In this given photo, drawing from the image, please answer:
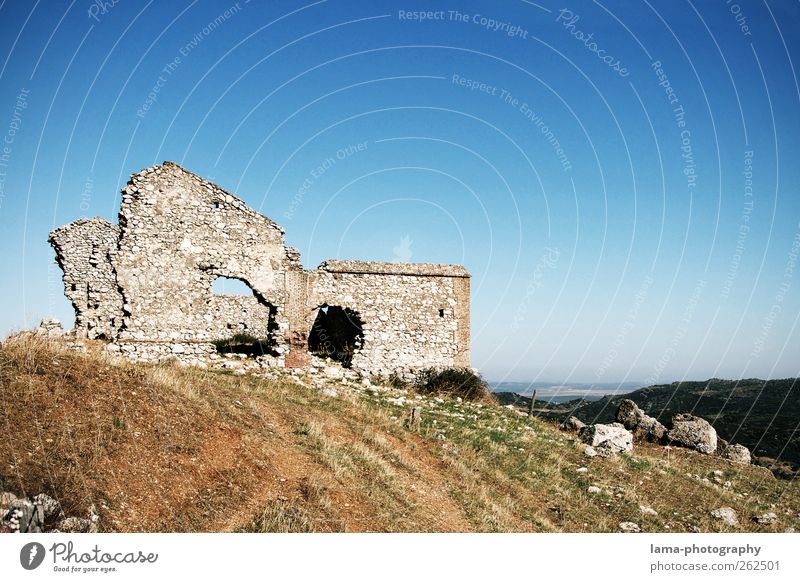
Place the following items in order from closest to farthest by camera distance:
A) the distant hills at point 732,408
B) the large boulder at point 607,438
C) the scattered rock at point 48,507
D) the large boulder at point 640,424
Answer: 1. the scattered rock at point 48,507
2. the large boulder at point 607,438
3. the large boulder at point 640,424
4. the distant hills at point 732,408

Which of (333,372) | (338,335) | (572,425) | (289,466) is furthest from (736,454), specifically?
(289,466)

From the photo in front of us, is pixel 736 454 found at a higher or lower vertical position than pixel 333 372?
lower

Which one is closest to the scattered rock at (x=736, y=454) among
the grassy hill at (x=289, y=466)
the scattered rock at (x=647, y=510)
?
the grassy hill at (x=289, y=466)

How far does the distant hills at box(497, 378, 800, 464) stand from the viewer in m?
27.2

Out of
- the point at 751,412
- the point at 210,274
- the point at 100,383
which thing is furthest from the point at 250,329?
the point at 751,412

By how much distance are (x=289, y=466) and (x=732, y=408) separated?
34939mm

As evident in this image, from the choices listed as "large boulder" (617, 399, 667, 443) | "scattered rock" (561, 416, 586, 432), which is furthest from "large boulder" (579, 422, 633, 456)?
"large boulder" (617, 399, 667, 443)

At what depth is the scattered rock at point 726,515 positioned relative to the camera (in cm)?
1266

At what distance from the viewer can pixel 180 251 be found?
20.8 m

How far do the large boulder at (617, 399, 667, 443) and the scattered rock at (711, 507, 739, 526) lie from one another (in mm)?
8103

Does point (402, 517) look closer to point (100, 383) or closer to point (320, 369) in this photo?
point (100, 383)

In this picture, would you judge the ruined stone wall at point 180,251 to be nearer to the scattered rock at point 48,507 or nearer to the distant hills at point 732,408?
the distant hills at point 732,408

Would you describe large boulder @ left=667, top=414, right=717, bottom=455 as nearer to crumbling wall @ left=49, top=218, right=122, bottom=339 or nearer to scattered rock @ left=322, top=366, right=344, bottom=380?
scattered rock @ left=322, top=366, right=344, bottom=380

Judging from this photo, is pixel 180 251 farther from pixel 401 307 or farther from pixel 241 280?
pixel 401 307
